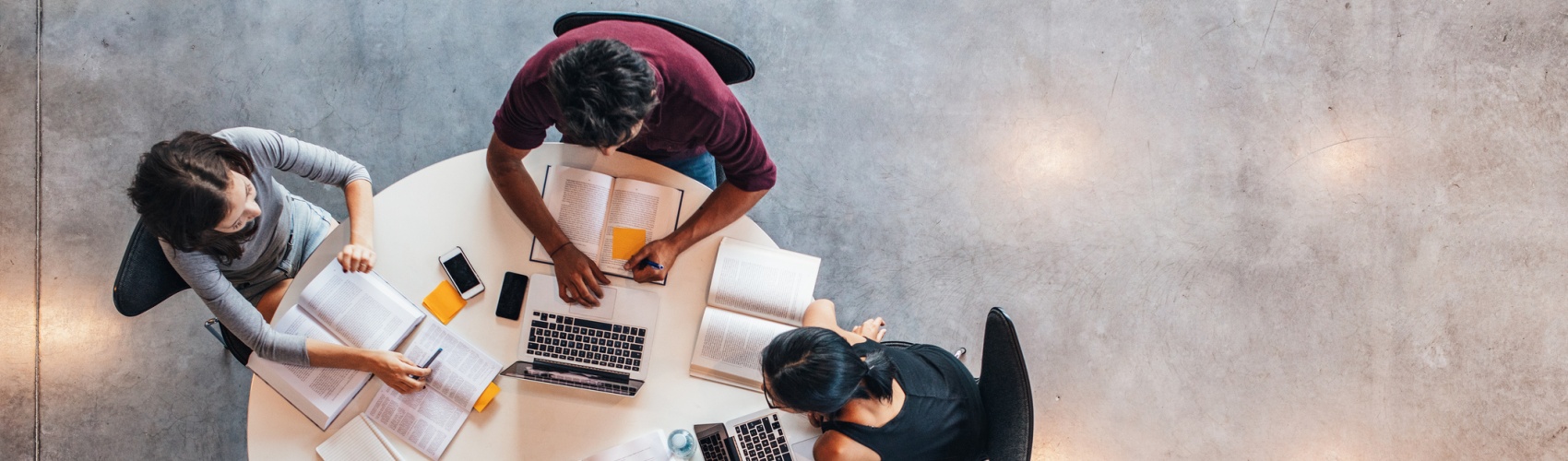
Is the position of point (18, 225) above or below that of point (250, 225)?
below

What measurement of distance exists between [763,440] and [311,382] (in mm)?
1000

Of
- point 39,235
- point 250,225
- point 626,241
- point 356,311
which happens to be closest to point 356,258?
point 356,311

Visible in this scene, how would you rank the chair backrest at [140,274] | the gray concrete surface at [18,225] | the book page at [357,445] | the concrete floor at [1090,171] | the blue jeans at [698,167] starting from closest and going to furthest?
the chair backrest at [140,274] → the book page at [357,445] → the blue jeans at [698,167] → the gray concrete surface at [18,225] → the concrete floor at [1090,171]

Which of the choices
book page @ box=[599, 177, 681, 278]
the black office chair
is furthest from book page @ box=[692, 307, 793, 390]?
the black office chair

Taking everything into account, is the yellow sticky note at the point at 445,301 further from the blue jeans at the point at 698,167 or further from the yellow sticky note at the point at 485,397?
the blue jeans at the point at 698,167

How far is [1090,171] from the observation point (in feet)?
8.70

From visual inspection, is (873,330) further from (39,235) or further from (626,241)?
(39,235)

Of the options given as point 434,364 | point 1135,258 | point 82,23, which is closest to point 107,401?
point 82,23

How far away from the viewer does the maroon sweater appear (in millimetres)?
1472

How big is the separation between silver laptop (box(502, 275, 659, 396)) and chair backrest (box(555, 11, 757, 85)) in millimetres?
552

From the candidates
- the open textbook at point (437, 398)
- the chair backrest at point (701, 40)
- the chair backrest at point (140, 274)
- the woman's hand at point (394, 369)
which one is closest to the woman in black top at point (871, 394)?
the chair backrest at point (701, 40)

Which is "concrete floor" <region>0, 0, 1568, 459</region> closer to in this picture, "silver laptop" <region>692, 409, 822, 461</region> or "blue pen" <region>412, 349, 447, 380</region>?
"silver laptop" <region>692, 409, 822, 461</region>

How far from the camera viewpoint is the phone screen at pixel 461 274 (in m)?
1.75

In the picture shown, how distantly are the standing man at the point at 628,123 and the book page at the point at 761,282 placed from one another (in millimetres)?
79
